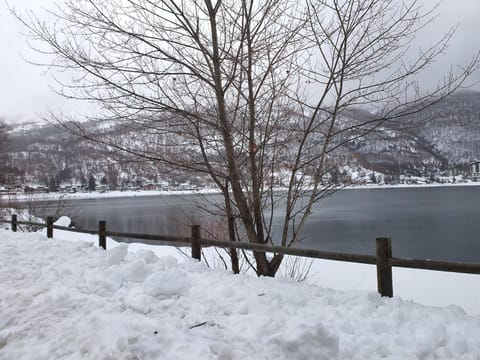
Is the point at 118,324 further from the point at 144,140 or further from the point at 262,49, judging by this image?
the point at 262,49

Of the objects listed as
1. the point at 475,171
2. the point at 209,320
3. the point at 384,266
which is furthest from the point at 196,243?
the point at 475,171

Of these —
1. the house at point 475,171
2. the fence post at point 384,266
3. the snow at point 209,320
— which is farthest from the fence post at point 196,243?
the house at point 475,171

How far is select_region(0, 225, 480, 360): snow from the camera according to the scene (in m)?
3.45

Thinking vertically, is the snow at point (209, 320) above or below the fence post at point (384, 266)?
below

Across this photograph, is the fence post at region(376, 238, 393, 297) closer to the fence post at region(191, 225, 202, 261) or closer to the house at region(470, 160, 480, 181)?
the fence post at region(191, 225, 202, 261)

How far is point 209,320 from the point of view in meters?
4.23

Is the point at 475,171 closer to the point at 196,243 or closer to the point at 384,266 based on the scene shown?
the point at 196,243

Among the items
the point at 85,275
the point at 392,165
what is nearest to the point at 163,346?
the point at 85,275

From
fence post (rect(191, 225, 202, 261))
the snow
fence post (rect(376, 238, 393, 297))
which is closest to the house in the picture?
fence post (rect(191, 225, 202, 261))

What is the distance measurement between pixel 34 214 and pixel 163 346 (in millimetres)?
26077

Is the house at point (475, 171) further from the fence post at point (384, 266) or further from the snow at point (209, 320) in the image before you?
the snow at point (209, 320)

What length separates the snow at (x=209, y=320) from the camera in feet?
11.3

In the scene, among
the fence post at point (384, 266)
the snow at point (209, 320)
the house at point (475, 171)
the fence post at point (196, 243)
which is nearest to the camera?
the snow at point (209, 320)

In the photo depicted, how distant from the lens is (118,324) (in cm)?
395
